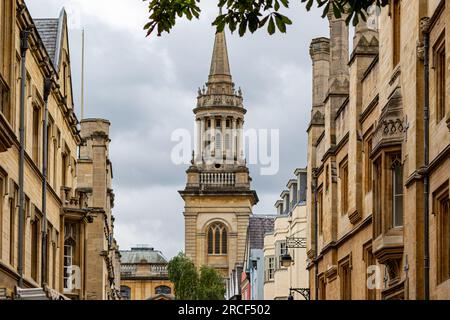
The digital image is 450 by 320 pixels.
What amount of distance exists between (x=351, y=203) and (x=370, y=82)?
13.7 feet

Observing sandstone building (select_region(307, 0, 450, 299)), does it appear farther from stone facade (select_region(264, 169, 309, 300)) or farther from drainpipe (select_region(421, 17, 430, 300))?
stone facade (select_region(264, 169, 309, 300))

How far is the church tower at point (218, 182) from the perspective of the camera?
15838 cm

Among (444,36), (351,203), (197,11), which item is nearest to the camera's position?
(197,11)

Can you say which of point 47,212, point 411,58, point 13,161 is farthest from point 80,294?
point 411,58

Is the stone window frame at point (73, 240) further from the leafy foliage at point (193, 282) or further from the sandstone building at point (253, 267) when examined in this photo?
the leafy foliage at point (193, 282)

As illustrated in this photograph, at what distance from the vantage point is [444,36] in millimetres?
24391

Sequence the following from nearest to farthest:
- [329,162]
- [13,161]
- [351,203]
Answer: [13,161] < [351,203] < [329,162]

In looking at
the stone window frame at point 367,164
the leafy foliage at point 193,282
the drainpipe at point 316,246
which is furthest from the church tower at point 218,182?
the stone window frame at point 367,164

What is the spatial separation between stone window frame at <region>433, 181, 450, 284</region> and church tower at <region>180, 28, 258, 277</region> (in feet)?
423

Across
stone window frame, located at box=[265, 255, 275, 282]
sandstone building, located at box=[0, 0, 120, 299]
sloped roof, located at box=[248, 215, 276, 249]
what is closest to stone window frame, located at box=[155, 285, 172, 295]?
sloped roof, located at box=[248, 215, 276, 249]

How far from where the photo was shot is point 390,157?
94.2 feet

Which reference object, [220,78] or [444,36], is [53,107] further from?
[220,78]

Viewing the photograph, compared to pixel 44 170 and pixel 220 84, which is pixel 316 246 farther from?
pixel 220 84

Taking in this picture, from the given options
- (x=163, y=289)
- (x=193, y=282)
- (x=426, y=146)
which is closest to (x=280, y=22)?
(x=426, y=146)
